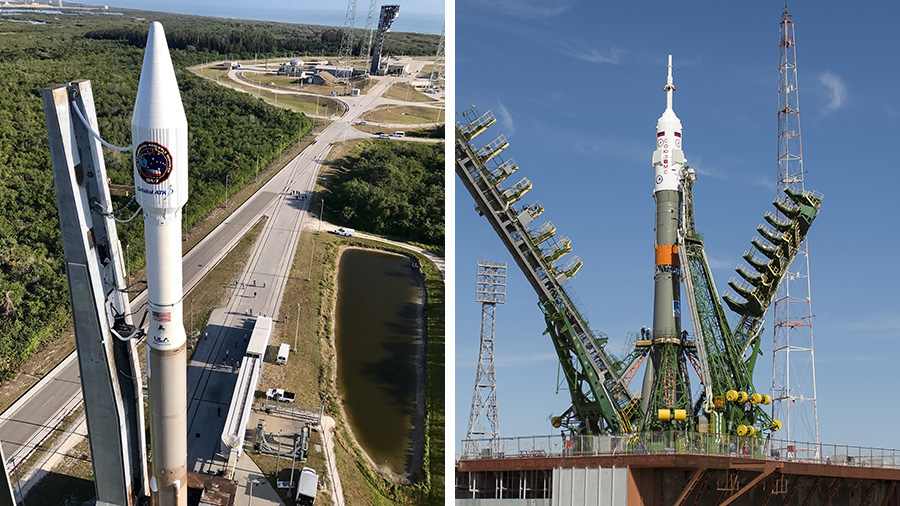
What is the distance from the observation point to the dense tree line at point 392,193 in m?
57.2

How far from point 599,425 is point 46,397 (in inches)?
874

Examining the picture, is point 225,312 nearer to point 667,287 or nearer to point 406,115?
point 667,287

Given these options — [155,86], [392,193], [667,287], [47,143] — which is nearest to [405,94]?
[392,193]

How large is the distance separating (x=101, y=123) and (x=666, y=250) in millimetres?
45608

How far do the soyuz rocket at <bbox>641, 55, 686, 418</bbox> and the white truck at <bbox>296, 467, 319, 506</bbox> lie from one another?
13122mm

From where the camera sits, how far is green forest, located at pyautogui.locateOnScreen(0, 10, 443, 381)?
39969mm

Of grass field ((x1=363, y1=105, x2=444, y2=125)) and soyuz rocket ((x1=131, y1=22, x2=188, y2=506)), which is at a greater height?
grass field ((x1=363, y1=105, x2=444, y2=125))

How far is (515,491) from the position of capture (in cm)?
2727

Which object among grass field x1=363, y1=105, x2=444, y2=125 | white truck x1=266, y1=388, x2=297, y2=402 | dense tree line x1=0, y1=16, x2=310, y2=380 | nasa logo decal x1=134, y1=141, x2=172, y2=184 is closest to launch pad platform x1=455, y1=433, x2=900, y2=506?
white truck x1=266, y1=388, x2=297, y2=402

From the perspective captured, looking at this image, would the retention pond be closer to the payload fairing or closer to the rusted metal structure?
the rusted metal structure

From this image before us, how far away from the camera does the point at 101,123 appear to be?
6147 cm

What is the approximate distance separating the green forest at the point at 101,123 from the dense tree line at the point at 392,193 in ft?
23.7

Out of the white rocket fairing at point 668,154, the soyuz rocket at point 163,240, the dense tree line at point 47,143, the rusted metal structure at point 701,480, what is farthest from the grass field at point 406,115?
the soyuz rocket at point 163,240

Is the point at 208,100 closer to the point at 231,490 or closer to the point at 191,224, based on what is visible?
the point at 191,224
